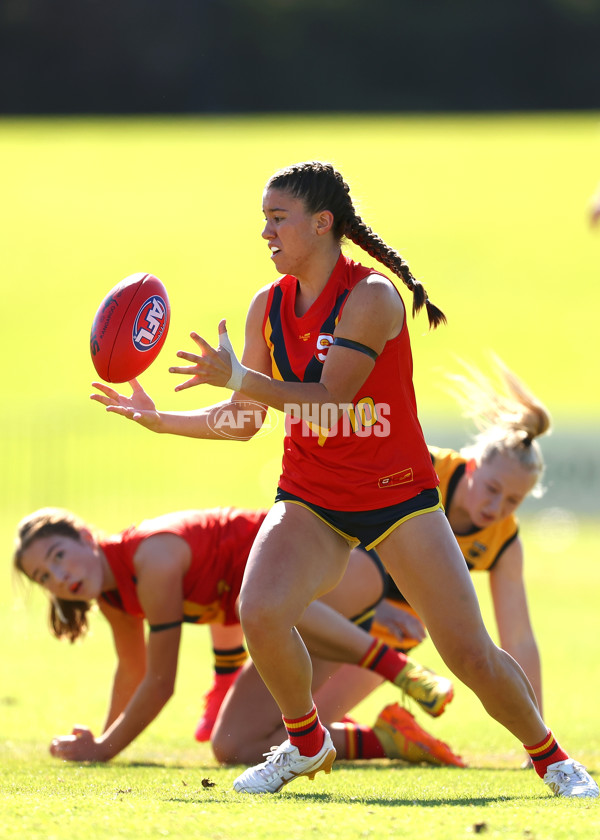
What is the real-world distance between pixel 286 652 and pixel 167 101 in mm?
60060

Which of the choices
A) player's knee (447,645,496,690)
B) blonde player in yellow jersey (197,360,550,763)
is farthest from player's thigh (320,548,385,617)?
player's knee (447,645,496,690)

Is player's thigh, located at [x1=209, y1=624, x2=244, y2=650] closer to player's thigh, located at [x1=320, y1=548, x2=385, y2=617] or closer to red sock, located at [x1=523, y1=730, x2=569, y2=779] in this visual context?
player's thigh, located at [x1=320, y1=548, x2=385, y2=617]

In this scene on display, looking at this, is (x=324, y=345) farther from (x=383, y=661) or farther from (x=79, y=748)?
(x=79, y=748)

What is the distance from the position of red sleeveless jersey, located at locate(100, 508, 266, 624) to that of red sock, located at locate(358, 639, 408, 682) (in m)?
0.71

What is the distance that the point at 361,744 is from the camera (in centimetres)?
536

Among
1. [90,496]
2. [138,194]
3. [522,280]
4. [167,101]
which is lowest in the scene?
Answer: [90,496]

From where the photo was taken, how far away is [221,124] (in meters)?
53.3

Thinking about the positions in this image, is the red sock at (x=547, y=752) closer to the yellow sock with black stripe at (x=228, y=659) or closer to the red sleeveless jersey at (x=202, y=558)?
the red sleeveless jersey at (x=202, y=558)

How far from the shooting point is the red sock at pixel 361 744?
17.6 ft

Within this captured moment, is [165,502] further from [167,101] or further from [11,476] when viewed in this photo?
[167,101]

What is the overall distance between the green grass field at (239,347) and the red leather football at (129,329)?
0.92m

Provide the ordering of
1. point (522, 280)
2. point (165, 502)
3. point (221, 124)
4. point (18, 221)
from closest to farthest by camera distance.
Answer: point (165, 502)
point (522, 280)
point (18, 221)
point (221, 124)

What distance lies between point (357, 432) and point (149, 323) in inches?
40.9

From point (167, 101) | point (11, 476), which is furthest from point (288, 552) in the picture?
point (167, 101)
